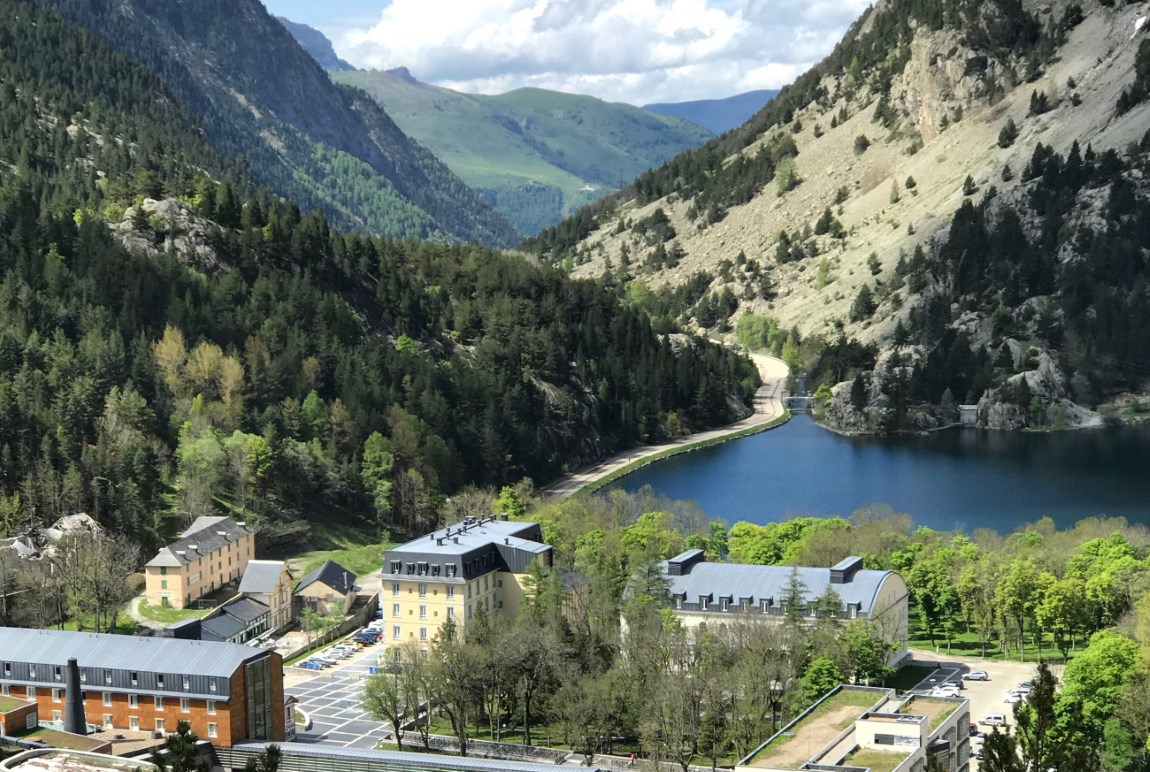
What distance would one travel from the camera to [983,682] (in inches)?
3819

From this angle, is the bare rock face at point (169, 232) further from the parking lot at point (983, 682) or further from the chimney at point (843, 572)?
the parking lot at point (983, 682)

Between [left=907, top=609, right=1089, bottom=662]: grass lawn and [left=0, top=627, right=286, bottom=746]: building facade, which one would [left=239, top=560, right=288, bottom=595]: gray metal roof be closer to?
[left=0, top=627, right=286, bottom=746]: building facade

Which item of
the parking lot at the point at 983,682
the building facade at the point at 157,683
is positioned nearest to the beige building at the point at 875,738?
the parking lot at the point at 983,682

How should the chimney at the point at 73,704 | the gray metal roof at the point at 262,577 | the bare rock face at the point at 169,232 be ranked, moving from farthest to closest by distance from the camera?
the bare rock face at the point at 169,232, the gray metal roof at the point at 262,577, the chimney at the point at 73,704

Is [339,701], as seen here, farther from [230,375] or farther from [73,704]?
[230,375]

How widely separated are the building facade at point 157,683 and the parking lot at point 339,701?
3314mm

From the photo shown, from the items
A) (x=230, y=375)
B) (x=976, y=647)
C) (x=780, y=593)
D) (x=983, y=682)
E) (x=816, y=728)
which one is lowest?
(x=976, y=647)

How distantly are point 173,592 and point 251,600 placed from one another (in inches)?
215

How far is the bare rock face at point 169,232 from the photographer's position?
17012cm

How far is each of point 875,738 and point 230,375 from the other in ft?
286

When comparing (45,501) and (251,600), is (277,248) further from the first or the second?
(251,600)

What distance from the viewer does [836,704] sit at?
3322 inches

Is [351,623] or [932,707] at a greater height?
[932,707]

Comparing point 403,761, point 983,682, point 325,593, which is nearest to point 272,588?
point 325,593
